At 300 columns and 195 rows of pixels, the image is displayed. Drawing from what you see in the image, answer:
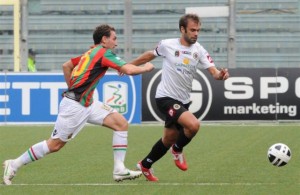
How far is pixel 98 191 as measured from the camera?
9305 millimetres

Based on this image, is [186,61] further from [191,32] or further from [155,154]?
[155,154]

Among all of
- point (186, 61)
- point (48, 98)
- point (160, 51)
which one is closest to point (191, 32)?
point (186, 61)

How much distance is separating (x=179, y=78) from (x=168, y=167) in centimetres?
189

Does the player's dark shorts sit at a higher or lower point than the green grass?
higher

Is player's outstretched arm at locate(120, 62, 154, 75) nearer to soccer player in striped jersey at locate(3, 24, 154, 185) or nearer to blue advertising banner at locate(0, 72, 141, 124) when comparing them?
soccer player in striped jersey at locate(3, 24, 154, 185)

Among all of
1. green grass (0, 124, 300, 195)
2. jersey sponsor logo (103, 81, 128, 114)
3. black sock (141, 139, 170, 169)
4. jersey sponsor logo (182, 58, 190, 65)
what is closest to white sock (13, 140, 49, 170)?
green grass (0, 124, 300, 195)

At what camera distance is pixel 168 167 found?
12.0 m

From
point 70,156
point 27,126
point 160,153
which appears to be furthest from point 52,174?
point 27,126

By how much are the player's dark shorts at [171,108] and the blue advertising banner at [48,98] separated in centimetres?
1180

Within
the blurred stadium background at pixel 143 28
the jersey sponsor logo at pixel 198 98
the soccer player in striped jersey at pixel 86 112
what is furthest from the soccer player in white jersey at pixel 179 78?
the blurred stadium background at pixel 143 28

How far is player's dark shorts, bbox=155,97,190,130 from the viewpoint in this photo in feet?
34.1

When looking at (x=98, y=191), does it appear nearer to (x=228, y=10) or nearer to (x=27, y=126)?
(x=27, y=126)

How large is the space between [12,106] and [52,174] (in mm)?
11661

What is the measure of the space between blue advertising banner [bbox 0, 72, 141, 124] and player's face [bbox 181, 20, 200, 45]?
12017 mm
